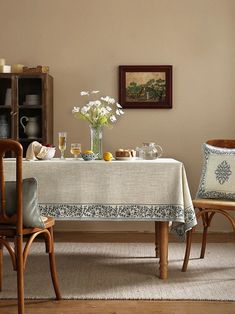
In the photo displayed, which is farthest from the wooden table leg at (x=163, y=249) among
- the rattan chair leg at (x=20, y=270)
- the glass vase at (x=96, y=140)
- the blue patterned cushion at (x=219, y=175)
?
the rattan chair leg at (x=20, y=270)

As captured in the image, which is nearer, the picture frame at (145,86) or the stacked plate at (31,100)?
the stacked plate at (31,100)

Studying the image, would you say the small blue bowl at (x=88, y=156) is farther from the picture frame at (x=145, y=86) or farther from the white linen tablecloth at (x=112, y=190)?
the picture frame at (x=145, y=86)

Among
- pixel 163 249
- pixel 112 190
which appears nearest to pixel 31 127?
pixel 112 190

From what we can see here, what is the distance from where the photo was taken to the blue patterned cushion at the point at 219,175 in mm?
4164

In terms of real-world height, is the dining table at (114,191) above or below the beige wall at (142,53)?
below

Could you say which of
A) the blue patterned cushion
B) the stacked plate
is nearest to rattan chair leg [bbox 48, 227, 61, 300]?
the blue patterned cushion

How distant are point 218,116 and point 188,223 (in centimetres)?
228

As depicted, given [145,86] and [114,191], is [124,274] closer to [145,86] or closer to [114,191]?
[114,191]

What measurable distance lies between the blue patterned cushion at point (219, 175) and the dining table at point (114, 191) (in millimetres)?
538

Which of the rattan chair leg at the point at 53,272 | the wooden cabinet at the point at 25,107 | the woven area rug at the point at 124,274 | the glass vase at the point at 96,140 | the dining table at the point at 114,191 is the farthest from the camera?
the wooden cabinet at the point at 25,107

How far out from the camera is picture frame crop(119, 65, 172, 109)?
5.69 metres

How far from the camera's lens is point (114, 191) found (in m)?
3.70

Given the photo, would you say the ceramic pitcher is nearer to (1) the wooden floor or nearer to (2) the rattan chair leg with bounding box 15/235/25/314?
(1) the wooden floor

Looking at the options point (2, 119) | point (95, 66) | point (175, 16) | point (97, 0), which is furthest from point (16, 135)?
point (175, 16)
